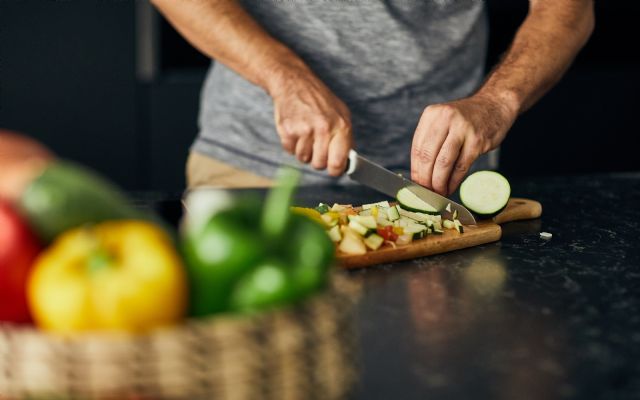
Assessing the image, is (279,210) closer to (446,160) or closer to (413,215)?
(413,215)

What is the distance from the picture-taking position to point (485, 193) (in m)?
1.64

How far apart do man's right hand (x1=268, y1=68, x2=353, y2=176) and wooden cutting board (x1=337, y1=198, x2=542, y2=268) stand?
0.98 ft

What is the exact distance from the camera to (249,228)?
0.68m

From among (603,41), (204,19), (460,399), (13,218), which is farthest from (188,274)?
(603,41)

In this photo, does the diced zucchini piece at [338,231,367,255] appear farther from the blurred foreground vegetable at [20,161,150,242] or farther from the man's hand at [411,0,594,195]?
the blurred foreground vegetable at [20,161,150,242]

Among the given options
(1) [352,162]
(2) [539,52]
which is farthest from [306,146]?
(2) [539,52]

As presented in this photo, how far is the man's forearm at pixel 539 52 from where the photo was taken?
1.93 m

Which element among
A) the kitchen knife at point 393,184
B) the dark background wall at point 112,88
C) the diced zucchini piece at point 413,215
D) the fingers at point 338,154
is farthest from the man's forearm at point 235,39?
the dark background wall at point 112,88

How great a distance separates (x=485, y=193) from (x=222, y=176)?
74 centimetres

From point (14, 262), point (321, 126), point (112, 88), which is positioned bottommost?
point (112, 88)

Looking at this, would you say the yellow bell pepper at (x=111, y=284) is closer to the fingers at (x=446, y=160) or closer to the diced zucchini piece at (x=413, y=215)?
the diced zucchini piece at (x=413, y=215)

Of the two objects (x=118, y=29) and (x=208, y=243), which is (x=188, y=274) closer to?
(x=208, y=243)

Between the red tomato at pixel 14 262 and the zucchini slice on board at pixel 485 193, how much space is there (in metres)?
1.05

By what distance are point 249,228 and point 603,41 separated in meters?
3.57
